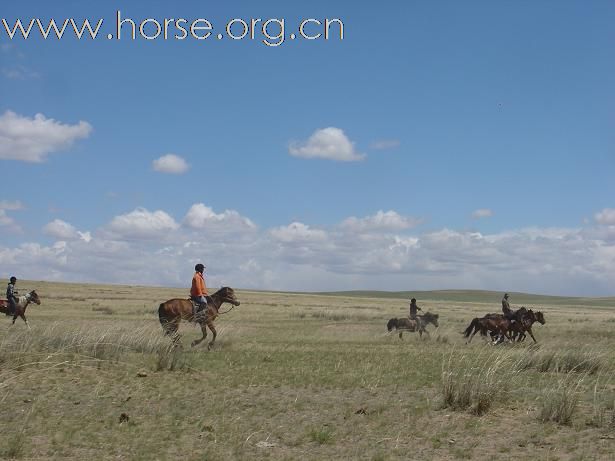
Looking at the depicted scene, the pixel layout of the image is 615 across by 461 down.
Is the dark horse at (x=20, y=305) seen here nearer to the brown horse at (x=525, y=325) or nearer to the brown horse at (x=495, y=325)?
the brown horse at (x=495, y=325)

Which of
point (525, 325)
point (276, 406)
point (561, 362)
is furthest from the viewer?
point (525, 325)

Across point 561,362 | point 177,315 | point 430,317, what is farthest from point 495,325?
point 177,315

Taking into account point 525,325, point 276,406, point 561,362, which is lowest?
point 276,406

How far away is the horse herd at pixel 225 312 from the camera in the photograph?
19891 millimetres

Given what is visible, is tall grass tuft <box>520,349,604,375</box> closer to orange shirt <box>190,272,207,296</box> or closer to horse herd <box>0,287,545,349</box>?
horse herd <box>0,287,545,349</box>

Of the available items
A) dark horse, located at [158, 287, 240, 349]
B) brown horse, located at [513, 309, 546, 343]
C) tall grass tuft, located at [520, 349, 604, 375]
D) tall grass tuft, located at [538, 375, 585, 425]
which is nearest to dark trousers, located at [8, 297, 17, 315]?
dark horse, located at [158, 287, 240, 349]

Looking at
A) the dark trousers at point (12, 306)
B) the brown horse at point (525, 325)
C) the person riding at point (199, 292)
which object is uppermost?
the person riding at point (199, 292)

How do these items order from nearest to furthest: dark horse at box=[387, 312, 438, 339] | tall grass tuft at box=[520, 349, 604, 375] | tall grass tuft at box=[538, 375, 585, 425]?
tall grass tuft at box=[538, 375, 585, 425] < tall grass tuft at box=[520, 349, 604, 375] < dark horse at box=[387, 312, 438, 339]

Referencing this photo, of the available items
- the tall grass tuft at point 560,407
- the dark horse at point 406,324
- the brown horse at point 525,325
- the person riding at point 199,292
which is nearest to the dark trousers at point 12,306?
the person riding at point 199,292

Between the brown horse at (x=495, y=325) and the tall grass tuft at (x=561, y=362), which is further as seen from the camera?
the brown horse at (x=495, y=325)

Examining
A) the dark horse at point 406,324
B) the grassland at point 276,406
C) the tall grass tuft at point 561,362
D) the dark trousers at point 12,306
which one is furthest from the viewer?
the dark horse at point 406,324

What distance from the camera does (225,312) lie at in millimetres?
21031

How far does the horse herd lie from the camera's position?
19891mm

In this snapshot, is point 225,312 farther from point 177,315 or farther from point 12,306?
point 12,306
